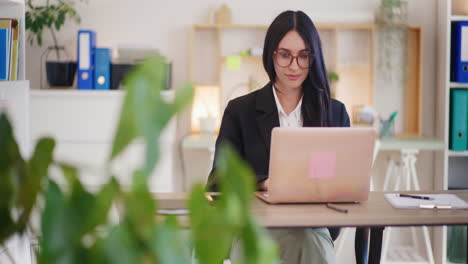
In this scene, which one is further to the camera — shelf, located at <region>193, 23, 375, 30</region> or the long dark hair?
shelf, located at <region>193, 23, 375, 30</region>

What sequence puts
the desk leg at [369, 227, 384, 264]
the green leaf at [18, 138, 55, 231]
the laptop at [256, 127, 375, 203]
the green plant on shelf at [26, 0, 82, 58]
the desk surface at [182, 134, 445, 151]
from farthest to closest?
1. the green plant on shelf at [26, 0, 82, 58]
2. the desk surface at [182, 134, 445, 151]
3. the desk leg at [369, 227, 384, 264]
4. the laptop at [256, 127, 375, 203]
5. the green leaf at [18, 138, 55, 231]

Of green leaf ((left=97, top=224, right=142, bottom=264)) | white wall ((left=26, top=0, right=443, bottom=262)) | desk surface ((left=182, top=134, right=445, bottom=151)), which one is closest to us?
green leaf ((left=97, top=224, right=142, bottom=264))

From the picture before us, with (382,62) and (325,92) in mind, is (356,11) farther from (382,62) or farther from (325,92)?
(325,92)

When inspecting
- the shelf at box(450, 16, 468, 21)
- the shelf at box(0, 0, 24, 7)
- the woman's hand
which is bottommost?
the woman's hand

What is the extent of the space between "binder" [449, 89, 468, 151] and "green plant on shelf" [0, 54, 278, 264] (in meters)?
4.13

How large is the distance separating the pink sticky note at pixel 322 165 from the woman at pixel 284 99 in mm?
544

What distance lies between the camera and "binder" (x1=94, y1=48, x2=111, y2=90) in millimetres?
4422

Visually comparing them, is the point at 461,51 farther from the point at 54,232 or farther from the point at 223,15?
the point at 54,232

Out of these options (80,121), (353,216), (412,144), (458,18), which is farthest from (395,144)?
(353,216)

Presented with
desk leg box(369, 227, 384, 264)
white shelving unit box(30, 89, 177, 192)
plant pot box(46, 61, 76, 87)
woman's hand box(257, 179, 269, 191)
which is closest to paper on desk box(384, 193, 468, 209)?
desk leg box(369, 227, 384, 264)

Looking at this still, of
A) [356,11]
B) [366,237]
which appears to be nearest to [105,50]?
[356,11]

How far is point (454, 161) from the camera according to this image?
16.0ft

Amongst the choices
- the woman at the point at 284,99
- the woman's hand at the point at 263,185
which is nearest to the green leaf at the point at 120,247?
the woman's hand at the point at 263,185

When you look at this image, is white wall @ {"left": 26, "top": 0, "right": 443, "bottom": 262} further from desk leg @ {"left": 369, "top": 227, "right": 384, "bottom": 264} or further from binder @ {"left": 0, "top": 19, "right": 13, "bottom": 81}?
desk leg @ {"left": 369, "top": 227, "right": 384, "bottom": 264}
